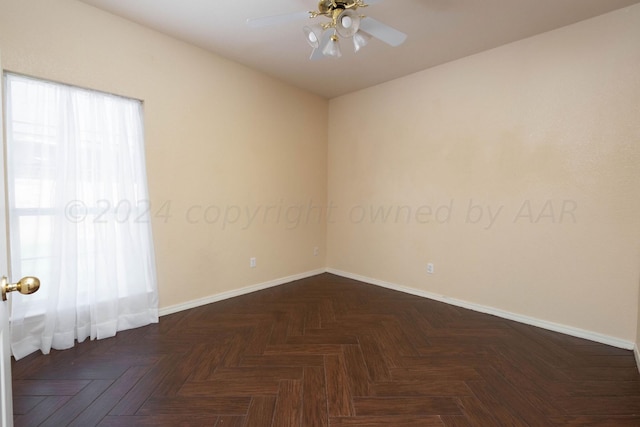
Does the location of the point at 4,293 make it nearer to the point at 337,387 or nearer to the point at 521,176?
the point at 337,387

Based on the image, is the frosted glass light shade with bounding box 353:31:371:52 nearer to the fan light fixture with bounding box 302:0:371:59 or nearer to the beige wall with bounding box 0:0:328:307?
the fan light fixture with bounding box 302:0:371:59

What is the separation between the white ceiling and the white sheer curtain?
2.66ft

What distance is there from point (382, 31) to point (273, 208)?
2403 mm

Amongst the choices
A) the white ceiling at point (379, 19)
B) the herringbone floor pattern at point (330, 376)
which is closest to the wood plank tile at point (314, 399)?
the herringbone floor pattern at point (330, 376)

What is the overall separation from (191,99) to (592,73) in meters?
3.51

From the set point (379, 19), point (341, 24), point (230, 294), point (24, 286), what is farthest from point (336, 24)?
point (230, 294)

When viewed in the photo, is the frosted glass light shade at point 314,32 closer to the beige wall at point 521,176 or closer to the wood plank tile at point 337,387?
the beige wall at point 521,176

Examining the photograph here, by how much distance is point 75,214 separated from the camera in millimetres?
2332

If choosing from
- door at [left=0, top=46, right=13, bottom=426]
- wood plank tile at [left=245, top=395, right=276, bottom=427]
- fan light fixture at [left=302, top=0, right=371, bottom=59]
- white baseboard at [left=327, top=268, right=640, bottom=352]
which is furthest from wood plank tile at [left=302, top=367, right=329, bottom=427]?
fan light fixture at [left=302, top=0, right=371, bottom=59]

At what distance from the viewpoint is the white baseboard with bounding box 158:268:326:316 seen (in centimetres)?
295

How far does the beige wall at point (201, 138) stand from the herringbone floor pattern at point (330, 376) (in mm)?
735

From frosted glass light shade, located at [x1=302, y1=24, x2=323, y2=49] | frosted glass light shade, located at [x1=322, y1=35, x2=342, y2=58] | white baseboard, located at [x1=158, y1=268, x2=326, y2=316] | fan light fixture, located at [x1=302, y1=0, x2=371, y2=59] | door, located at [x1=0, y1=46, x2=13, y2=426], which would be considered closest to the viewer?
door, located at [x1=0, y1=46, x2=13, y2=426]

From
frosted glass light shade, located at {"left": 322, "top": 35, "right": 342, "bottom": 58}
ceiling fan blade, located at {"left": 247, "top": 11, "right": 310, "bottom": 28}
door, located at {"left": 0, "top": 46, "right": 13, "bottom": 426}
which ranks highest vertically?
ceiling fan blade, located at {"left": 247, "top": 11, "right": 310, "bottom": 28}

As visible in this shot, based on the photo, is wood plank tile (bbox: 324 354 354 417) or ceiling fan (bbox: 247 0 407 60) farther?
ceiling fan (bbox: 247 0 407 60)
